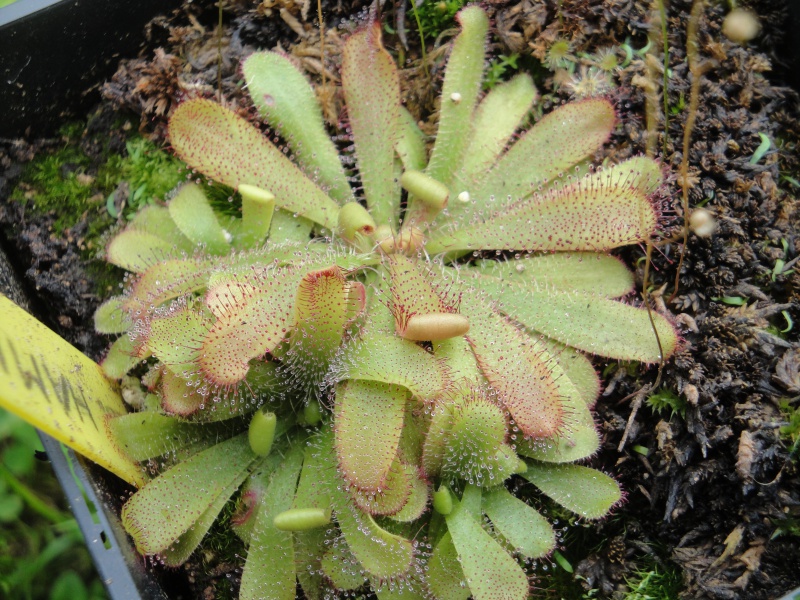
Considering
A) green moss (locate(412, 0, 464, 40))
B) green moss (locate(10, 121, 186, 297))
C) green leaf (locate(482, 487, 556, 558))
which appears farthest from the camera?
green moss (locate(412, 0, 464, 40))

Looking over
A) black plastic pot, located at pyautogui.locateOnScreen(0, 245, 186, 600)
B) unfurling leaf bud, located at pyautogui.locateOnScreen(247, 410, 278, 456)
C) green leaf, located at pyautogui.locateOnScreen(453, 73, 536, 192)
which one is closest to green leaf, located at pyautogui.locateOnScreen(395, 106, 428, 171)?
green leaf, located at pyautogui.locateOnScreen(453, 73, 536, 192)

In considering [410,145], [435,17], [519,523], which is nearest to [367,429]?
[519,523]

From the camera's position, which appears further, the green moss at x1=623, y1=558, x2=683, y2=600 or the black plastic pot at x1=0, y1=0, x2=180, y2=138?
the black plastic pot at x1=0, y1=0, x2=180, y2=138

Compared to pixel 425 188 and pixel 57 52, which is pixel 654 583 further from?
pixel 57 52

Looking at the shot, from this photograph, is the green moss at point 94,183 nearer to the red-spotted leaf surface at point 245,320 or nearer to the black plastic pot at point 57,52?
the black plastic pot at point 57,52

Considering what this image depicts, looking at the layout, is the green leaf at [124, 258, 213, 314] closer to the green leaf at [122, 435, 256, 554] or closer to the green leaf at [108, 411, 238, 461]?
the green leaf at [108, 411, 238, 461]

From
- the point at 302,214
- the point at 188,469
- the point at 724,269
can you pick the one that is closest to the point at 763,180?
the point at 724,269

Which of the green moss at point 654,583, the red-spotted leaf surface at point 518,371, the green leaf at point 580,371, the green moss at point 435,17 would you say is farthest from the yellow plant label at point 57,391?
the green moss at point 435,17
